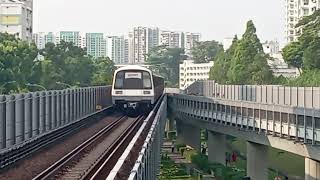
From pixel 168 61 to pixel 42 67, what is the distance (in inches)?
4239

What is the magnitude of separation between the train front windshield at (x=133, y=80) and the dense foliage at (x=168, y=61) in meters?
138

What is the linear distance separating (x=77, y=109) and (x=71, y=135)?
6.39 m

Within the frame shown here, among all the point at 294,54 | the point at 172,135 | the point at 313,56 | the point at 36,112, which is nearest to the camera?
the point at 36,112

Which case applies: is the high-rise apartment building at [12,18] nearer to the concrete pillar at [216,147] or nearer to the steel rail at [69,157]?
the concrete pillar at [216,147]

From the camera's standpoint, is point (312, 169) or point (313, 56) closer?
point (312, 169)

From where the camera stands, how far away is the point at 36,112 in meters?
26.6

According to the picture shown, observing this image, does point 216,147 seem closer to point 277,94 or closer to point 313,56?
point 277,94

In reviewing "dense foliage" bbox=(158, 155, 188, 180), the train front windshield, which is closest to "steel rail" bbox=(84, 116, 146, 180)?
"dense foliage" bbox=(158, 155, 188, 180)

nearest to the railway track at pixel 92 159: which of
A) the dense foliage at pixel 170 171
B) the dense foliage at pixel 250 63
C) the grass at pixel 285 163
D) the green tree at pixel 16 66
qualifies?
the dense foliage at pixel 170 171

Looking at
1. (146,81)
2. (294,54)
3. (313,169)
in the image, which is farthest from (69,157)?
(294,54)

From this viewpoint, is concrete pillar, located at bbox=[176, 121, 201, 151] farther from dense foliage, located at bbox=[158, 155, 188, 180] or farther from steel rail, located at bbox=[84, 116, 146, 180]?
steel rail, located at bbox=[84, 116, 146, 180]

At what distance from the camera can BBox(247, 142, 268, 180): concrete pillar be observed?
122 ft

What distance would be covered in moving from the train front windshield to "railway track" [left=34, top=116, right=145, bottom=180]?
9997mm

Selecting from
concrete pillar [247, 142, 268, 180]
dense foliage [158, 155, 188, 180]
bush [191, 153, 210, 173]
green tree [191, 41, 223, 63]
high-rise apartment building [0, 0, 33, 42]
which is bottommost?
bush [191, 153, 210, 173]
